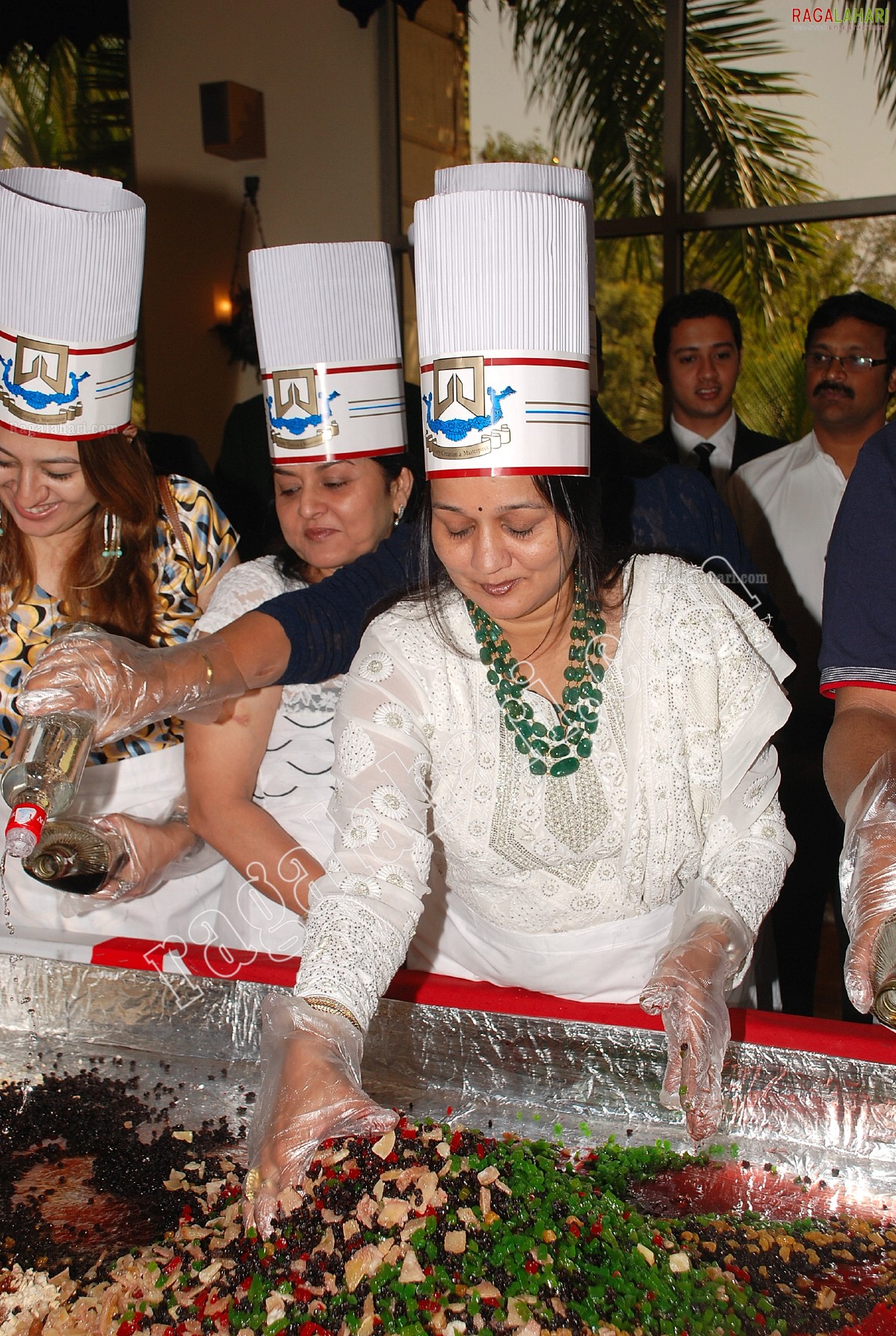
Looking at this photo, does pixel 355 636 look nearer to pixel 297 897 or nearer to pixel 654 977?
pixel 297 897

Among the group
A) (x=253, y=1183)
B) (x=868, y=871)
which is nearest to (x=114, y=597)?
(x=253, y=1183)

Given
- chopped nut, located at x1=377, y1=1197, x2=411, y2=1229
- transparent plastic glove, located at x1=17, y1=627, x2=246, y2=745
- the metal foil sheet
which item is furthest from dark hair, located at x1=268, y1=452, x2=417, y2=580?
chopped nut, located at x1=377, y1=1197, x2=411, y2=1229

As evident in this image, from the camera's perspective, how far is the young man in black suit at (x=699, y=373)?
3090mm

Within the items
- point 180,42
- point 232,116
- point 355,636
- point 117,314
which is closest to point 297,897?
point 355,636

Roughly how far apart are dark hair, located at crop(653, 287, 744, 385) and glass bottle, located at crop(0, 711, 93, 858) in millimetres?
2250

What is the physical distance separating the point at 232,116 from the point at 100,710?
13.0ft

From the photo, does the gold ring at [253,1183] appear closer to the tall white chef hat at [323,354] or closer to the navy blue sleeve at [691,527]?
the navy blue sleeve at [691,527]

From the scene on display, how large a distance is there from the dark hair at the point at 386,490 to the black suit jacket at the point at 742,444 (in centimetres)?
138

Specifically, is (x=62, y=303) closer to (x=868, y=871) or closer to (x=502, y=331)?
(x=502, y=331)

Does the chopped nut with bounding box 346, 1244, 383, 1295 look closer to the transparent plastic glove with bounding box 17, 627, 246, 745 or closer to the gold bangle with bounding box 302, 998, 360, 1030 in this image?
the gold bangle with bounding box 302, 998, 360, 1030

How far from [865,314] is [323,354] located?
5.37ft

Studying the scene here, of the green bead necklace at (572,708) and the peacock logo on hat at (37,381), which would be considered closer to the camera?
the green bead necklace at (572,708)

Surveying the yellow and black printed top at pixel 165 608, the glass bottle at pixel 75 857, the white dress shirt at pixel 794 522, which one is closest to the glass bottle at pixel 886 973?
the glass bottle at pixel 75 857

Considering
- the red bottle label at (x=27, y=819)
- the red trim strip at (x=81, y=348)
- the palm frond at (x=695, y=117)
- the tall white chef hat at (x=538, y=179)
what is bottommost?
the red bottle label at (x=27, y=819)
